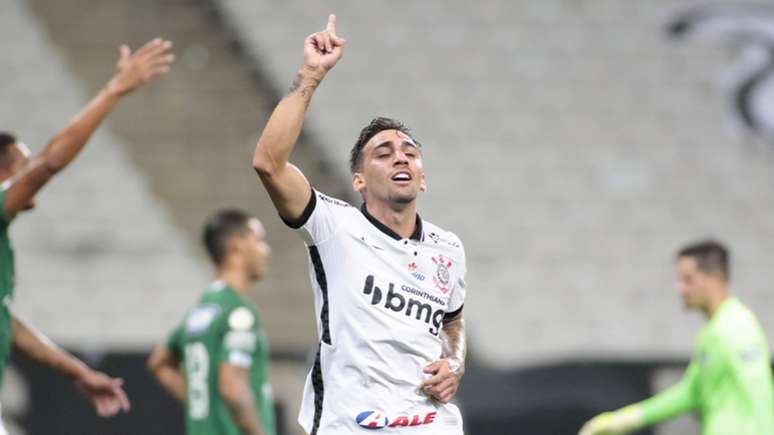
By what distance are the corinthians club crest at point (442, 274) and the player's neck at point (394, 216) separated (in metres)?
0.14

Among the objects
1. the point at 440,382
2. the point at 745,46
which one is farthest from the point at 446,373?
the point at 745,46

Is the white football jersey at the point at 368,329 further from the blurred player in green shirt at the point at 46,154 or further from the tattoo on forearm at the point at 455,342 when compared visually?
the blurred player in green shirt at the point at 46,154

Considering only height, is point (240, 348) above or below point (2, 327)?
above

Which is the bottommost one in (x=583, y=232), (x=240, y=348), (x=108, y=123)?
(x=240, y=348)

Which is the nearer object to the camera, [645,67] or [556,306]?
[556,306]

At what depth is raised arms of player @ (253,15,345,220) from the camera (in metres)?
3.94

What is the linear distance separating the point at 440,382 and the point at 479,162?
6826 mm

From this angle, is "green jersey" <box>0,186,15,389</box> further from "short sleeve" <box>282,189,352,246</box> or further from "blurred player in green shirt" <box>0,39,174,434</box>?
"short sleeve" <box>282,189,352,246</box>

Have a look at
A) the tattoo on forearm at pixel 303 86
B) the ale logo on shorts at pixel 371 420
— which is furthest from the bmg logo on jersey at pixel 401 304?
the tattoo on forearm at pixel 303 86

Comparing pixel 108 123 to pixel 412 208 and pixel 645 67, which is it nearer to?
pixel 645 67

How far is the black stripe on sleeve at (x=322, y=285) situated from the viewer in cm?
418

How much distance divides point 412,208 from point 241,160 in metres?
6.36

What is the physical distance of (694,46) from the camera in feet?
37.7

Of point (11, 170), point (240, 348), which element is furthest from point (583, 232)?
point (11, 170)
